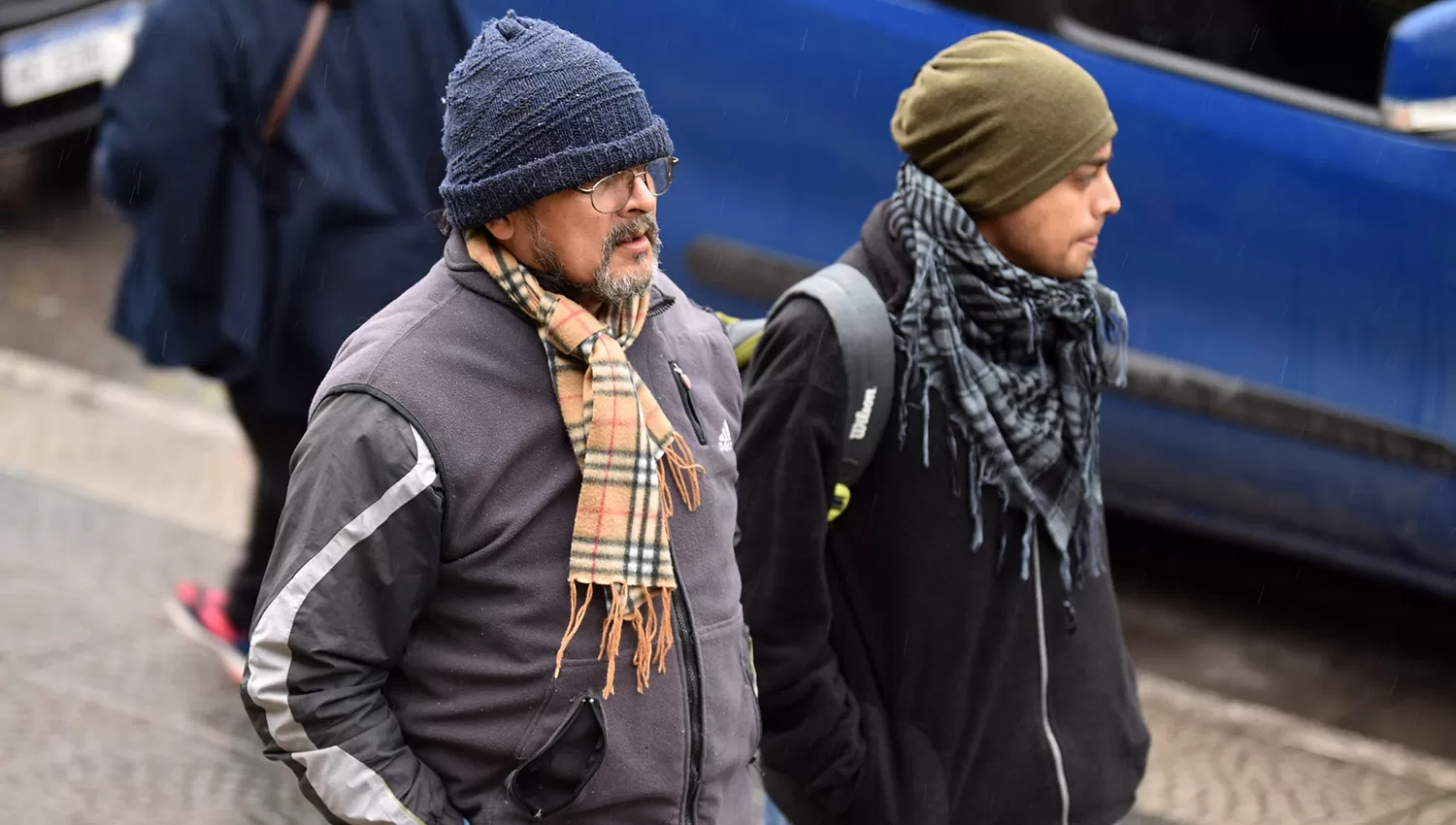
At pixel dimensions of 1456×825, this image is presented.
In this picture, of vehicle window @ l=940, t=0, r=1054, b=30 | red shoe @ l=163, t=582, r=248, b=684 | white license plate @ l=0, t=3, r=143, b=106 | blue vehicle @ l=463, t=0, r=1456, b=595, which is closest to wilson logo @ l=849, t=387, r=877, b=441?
blue vehicle @ l=463, t=0, r=1456, b=595

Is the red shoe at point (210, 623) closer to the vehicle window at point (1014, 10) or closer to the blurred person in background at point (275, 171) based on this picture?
the blurred person in background at point (275, 171)

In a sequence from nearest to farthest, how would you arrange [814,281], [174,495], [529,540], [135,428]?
[529,540] → [814,281] → [174,495] → [135,428]

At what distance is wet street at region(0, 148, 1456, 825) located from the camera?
4.00 meters

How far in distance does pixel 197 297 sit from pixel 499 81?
2126 mm

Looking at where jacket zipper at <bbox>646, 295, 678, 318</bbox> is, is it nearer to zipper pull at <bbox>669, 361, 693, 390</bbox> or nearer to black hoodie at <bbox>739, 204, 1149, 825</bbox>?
zipper pull at <bbox>669, 361, 693, 390</bbox>

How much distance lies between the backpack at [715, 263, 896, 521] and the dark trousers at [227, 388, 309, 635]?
1.87 meters

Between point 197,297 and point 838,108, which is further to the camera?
point 838,108

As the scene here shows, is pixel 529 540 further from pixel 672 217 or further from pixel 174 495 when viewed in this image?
pixel 174 495

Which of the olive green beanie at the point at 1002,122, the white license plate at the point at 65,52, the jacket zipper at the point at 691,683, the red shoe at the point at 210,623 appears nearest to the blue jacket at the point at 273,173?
the red shoe at the point at 210,623

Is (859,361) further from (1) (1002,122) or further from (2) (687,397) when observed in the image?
(1) (1002,122)

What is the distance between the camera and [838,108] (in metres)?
4.54

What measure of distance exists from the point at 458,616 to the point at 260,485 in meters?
2.42

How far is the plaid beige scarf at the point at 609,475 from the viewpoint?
6.80 feet

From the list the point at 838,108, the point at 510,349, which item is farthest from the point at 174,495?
the point at 510,349
